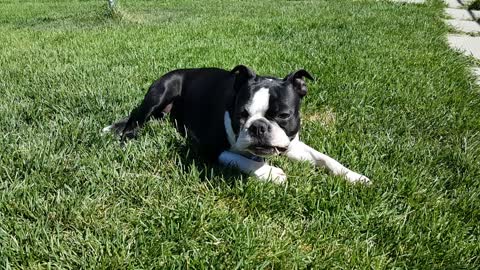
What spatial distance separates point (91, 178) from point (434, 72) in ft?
12.9

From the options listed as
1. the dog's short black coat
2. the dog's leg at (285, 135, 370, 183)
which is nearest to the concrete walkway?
the dog's leg at (285, 135, 370, 183)

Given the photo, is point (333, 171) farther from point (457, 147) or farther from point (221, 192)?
point (457, 147)

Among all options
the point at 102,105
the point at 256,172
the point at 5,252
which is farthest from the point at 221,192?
the point at 102,105

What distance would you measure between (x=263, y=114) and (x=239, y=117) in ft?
0.53

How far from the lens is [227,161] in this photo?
2945 millimetres

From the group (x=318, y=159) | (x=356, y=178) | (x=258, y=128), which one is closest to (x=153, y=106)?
(x=258, y=128)

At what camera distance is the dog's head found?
268 cm

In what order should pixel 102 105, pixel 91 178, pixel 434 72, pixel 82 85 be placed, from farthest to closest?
1. pixel 434 72
2. pixel 82 85
3. pixel 102 105
4. pixel 91 178

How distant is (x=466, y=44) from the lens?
6836 millimetres

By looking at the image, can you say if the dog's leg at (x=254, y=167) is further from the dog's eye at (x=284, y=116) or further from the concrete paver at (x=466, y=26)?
the concrete paver at (x=466, y=26)

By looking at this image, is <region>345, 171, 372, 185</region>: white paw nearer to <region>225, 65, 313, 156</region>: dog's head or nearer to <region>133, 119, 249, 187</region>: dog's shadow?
<region>225, 65, 313, 156</region>: dog's head

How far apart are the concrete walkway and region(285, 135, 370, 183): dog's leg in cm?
286

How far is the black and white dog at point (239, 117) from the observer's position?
2.75 meters

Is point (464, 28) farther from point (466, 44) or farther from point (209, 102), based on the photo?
point (209, 102)
